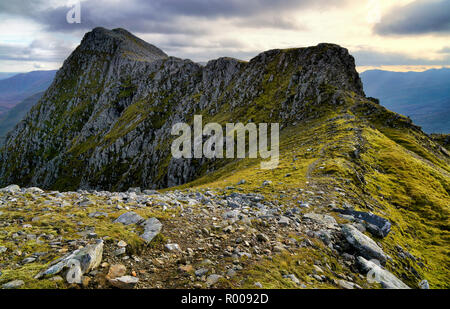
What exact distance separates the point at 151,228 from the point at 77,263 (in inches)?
158

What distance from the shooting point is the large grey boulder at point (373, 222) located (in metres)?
15.4

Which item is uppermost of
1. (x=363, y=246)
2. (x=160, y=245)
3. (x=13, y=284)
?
(x=13, y=284)

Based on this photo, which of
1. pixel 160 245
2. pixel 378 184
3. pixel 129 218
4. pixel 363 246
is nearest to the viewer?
pixel 160 245

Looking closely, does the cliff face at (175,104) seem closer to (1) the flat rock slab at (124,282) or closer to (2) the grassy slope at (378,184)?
(2) the grassy slope at (378,184)

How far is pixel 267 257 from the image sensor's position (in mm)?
9969

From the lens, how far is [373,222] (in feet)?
52.9

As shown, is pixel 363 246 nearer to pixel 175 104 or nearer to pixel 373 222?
pixel 373 222

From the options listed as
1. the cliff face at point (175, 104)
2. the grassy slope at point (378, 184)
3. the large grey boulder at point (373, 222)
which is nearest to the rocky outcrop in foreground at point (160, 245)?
the grassy slope at point (378, 184)

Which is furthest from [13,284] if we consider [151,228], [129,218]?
[129,218]

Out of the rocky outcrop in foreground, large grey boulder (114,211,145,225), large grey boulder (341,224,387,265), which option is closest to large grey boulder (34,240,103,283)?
the rocky outcrop in foreground
